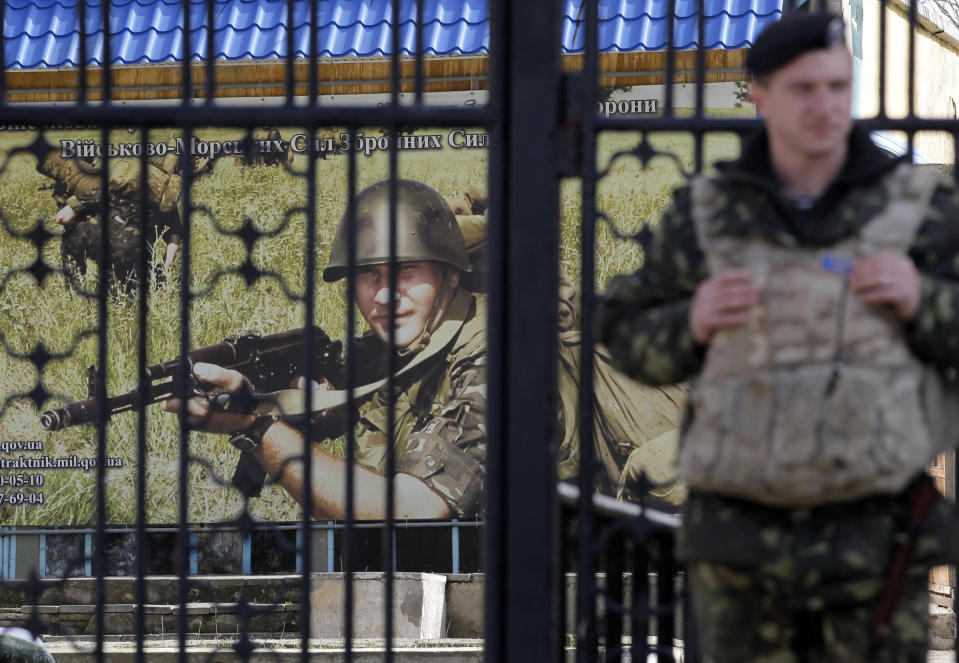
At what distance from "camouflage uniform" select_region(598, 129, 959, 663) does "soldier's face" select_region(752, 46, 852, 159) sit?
0.08 m

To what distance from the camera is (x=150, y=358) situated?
1163 centimetres

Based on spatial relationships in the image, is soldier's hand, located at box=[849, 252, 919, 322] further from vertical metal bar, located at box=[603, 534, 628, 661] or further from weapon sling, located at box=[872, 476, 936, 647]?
vertical metal bar, located at box=[603, 534, 628, 661]

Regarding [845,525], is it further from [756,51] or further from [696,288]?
[756,51]

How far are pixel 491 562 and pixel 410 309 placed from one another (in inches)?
337

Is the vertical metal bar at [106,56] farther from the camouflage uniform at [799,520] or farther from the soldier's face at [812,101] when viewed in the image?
the soldier's face at [812,101]

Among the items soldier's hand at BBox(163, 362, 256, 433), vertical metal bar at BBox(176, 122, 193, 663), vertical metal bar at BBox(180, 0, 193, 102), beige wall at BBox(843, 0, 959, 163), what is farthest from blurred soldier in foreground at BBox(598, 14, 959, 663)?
soldier's hand at BBox(163, 362, 256, 433)

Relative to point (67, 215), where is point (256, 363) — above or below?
below

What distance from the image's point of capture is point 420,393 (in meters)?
11.3

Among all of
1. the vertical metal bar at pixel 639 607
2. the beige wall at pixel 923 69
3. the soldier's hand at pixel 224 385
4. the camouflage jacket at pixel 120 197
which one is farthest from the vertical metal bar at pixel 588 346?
the camouflage jacket at pixel 120 197

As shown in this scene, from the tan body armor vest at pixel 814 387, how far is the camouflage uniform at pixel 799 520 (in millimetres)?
33

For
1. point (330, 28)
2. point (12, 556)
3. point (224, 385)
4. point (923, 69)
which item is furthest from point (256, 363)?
point (923, 69)

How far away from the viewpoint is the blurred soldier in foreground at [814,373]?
223cm

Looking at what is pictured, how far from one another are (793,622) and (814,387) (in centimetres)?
42

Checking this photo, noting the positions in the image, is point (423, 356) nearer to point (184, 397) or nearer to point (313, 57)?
point (184, 397)
